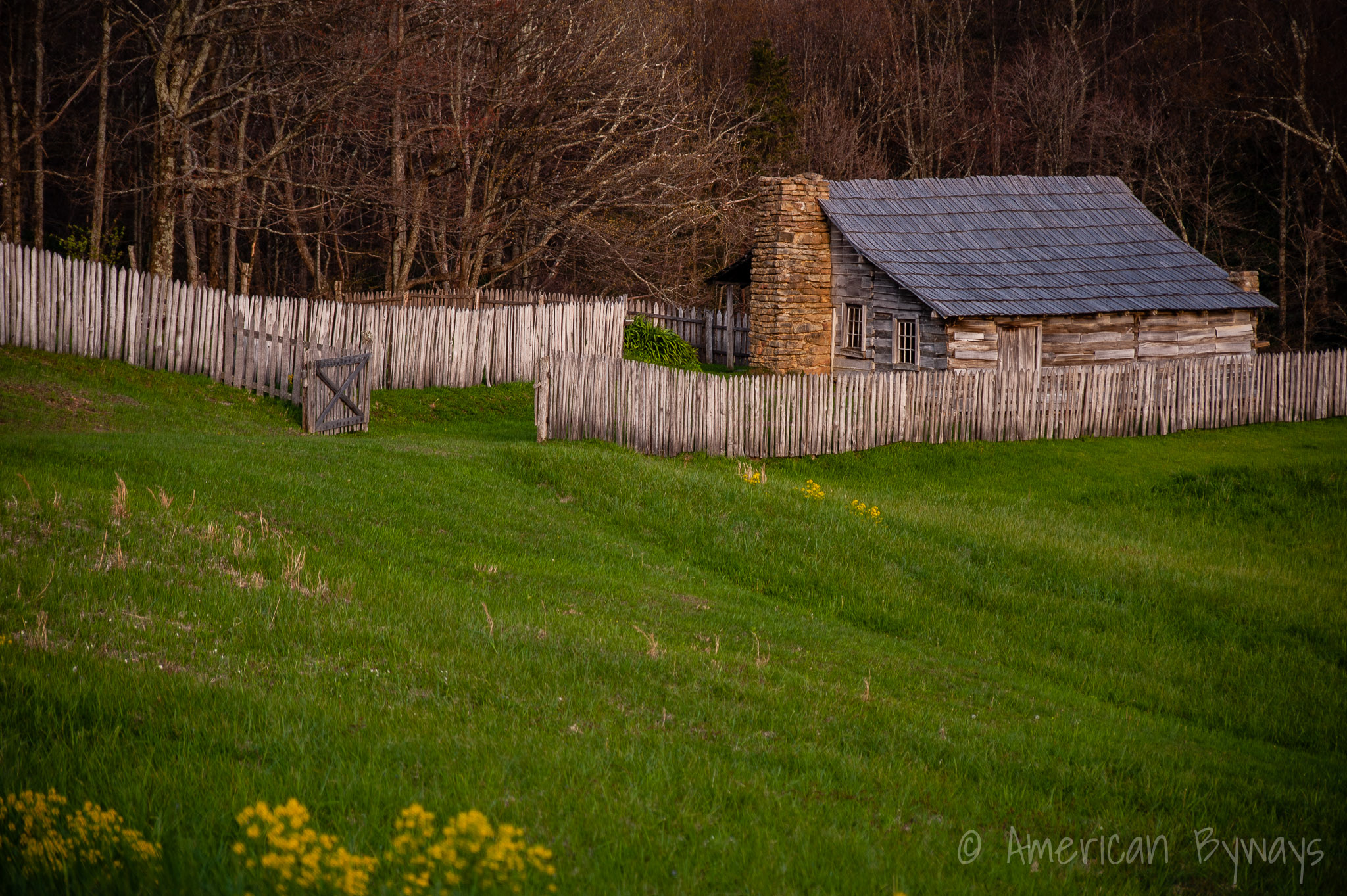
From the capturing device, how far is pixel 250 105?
107 feet

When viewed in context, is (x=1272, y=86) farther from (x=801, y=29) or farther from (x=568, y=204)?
(x=568, y=204)

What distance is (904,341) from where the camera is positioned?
81.4 feet

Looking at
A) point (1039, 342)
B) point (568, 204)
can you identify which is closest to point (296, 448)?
point (1039, 342)

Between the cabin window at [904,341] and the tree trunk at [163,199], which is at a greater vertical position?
the tree trunk at [163,199]

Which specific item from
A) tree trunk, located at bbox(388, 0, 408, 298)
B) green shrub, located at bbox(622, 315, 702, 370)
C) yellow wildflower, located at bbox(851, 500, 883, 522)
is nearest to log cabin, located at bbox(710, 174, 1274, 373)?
green shrub, located at bbox(622, 315, 702, 370)

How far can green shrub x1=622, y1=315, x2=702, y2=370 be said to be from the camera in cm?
3067

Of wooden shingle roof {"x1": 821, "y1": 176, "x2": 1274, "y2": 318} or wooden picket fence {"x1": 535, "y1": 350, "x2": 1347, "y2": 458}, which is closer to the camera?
wooden picket fence {"x1": 535, "y1": 350, "x2": 1347, "y2": 458}

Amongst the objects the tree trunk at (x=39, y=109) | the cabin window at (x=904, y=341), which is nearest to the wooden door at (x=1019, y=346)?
the cabin window at (x=904, y=341)

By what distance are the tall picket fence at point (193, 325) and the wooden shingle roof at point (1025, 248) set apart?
9.19m

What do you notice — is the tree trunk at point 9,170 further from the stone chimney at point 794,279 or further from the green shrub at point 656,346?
the stone chimney at point 794,279

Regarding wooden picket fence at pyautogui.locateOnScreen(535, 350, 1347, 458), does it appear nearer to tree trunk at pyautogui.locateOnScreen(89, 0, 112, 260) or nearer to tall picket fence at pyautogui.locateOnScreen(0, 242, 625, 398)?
tall picket fence at pyautogui.locateOnScreen(0, 242, 625, 398)

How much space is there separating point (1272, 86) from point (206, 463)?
40070 mm

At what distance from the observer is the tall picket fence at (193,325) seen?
19656 millimetres

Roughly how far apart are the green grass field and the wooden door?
8.17 m
